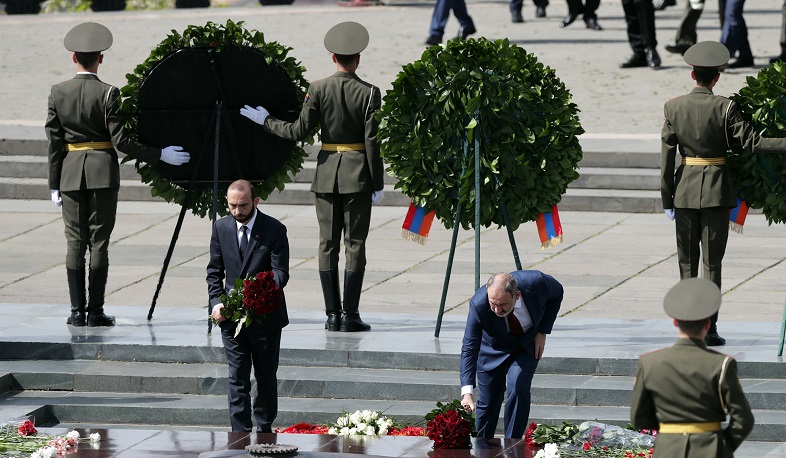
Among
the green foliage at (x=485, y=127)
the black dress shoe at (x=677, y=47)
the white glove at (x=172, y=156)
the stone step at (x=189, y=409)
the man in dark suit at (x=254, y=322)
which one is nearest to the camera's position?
the man in dark suit at (x=254, y=322)

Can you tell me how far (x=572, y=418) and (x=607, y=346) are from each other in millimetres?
1298

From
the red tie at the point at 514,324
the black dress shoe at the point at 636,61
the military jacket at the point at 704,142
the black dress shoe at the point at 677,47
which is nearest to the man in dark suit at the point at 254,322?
the red tie at the point at 514,324

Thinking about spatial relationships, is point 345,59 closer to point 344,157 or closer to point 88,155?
point 344,157

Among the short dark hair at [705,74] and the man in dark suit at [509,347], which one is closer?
the man in dark suit at [509,347]

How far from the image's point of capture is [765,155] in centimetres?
1134

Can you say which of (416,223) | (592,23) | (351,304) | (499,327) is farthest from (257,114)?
(592,23)

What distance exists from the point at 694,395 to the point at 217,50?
6141mm

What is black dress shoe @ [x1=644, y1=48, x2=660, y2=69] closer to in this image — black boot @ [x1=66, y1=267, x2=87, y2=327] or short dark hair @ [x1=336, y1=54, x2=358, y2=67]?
short dark hair @ [x1=336, y1=54, x2=358, y2=67]

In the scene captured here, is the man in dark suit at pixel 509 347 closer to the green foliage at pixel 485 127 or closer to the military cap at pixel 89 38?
the green foliage at pixel 485 127

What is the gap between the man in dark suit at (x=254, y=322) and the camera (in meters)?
9.84

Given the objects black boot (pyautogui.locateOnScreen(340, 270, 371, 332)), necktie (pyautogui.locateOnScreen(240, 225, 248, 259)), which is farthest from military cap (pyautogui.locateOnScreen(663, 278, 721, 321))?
black boot (pyautogui.locateOnScreen(340, 270, 371, 332))

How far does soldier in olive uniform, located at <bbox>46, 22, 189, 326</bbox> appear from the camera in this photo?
1195 cm

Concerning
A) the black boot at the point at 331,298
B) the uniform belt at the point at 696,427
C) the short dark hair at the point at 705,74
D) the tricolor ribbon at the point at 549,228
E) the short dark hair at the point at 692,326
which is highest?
the short dark hair at the point at 705,74

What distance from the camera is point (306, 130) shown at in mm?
11930
